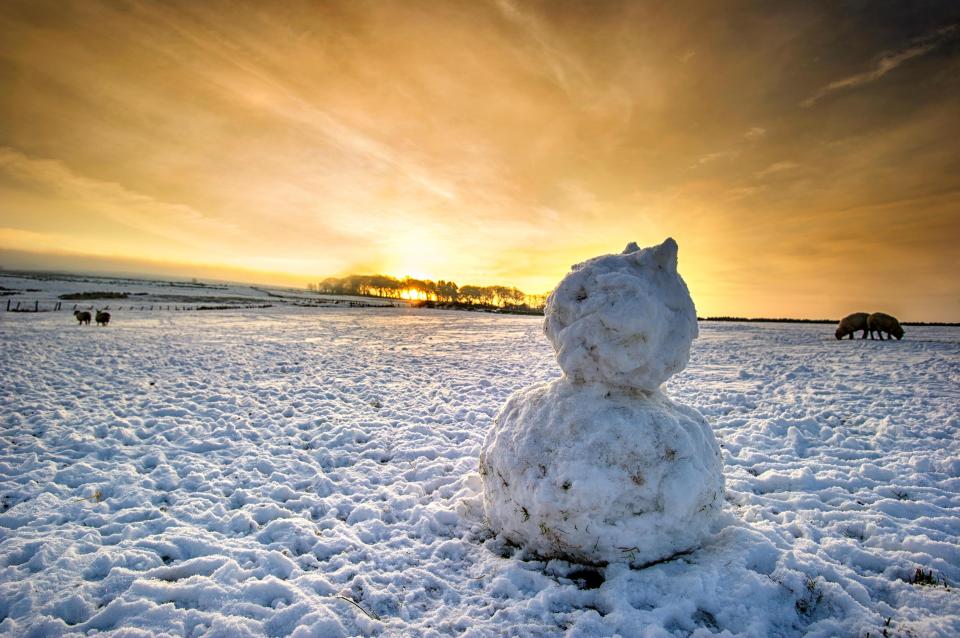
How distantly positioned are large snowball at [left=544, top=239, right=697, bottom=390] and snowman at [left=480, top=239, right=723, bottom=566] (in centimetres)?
1

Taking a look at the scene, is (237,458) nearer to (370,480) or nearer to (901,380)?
(370,480)

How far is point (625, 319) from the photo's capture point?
3.86m

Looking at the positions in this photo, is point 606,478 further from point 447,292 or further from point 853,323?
point 447,292

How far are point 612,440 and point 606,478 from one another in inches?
14.4

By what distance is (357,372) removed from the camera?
13211 mm

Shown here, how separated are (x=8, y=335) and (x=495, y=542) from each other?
98.0 ft

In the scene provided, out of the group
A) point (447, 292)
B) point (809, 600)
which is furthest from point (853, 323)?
point (447, 292)

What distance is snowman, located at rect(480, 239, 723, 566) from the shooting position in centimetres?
371

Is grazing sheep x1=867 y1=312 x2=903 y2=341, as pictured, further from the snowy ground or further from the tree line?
the tree line

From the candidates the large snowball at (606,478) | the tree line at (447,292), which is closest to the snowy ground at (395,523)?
the large snowball at (606,478)

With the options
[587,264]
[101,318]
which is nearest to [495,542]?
[587,264]

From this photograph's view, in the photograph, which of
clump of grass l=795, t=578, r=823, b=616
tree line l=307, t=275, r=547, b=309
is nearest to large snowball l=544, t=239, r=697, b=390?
clump of grass l=795, t=578, r=823, b=616

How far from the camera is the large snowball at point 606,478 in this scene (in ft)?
12.1

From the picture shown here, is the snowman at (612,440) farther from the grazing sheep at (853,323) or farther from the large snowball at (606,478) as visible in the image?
the grazing sheep at (853,323)
